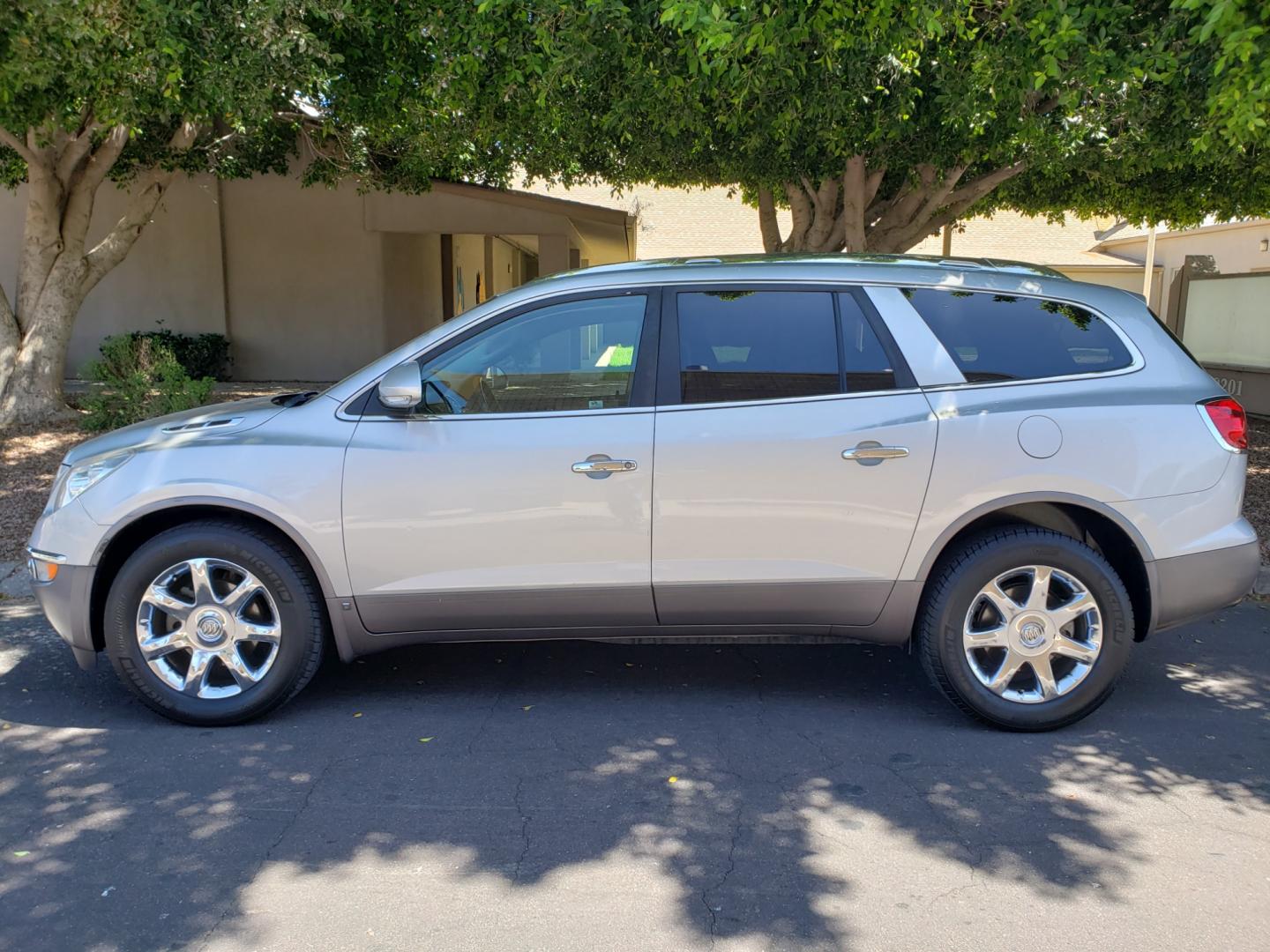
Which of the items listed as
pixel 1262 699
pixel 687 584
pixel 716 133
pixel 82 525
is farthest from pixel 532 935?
pixel 716 133

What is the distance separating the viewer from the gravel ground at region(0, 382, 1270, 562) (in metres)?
7.54

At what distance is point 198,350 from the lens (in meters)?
16.0

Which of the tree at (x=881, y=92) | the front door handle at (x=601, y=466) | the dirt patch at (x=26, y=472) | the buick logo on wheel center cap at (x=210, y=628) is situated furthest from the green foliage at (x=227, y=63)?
the front door handle at (x=601, y=466)

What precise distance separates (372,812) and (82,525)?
1.76m

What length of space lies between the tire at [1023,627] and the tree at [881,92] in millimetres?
2459

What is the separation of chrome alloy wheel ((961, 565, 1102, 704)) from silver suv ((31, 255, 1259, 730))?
0.04 feet

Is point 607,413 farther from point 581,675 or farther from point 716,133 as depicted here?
point 716,133

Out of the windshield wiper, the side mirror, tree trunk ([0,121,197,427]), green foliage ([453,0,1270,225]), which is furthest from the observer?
tree trunk ([0,121,197,427])

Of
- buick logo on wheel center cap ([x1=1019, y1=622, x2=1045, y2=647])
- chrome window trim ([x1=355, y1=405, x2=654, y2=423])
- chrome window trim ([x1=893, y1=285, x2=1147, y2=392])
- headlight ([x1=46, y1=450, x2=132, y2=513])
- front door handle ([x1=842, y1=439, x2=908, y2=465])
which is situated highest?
chrome window trim ([x1=893, y1=285, x2=1147, y2=392])

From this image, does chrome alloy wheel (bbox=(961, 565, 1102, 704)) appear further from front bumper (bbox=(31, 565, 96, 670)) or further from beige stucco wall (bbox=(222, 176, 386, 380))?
beige stucco wall (bbox=(222, 176, 386, 380))

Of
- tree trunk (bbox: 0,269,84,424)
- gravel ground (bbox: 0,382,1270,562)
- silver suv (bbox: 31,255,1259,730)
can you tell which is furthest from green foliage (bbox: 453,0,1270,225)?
tree trunk (bbox: 0,269,84,424)

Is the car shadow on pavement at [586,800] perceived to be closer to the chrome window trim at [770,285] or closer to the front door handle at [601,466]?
the front door handle at [601,466]

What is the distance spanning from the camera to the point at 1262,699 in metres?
4.83

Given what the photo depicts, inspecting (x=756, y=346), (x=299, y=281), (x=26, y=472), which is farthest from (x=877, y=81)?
(x=299, y=281)
